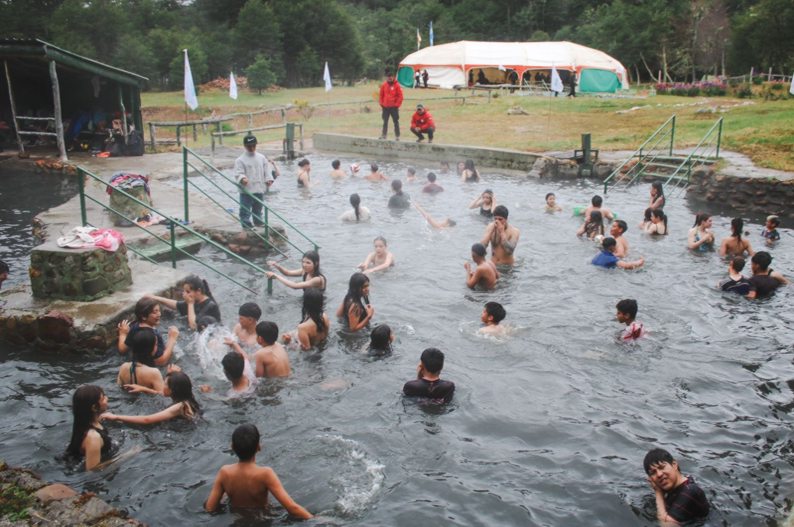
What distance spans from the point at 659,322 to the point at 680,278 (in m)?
2.31

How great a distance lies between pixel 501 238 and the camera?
12.3m

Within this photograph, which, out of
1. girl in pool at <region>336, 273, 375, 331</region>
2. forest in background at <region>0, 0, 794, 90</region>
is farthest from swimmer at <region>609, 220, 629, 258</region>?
forest in background at <region>0, 0, 794, 90</region>

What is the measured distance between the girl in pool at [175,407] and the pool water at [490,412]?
0.47 ft

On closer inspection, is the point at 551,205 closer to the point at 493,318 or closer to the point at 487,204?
the point at 487,204

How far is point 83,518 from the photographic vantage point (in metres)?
4.99

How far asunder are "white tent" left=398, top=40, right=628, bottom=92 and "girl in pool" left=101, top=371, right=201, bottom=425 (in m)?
39.1

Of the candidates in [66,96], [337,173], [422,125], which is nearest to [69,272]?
[337,173]

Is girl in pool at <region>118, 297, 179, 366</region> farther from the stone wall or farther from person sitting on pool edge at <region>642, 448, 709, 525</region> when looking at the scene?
person sitting on pool edge at <region>642, 448, 709, 525</region>

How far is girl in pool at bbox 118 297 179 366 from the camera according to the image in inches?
314

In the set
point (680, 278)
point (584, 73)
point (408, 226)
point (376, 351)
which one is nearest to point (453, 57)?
point (584, 73)

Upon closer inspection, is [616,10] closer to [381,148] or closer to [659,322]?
[381,148]

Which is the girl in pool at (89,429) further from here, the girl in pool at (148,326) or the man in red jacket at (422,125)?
the man in red jacket at (422,125)

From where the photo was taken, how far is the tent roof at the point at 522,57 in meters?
42.4

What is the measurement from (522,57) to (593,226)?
31769mm
